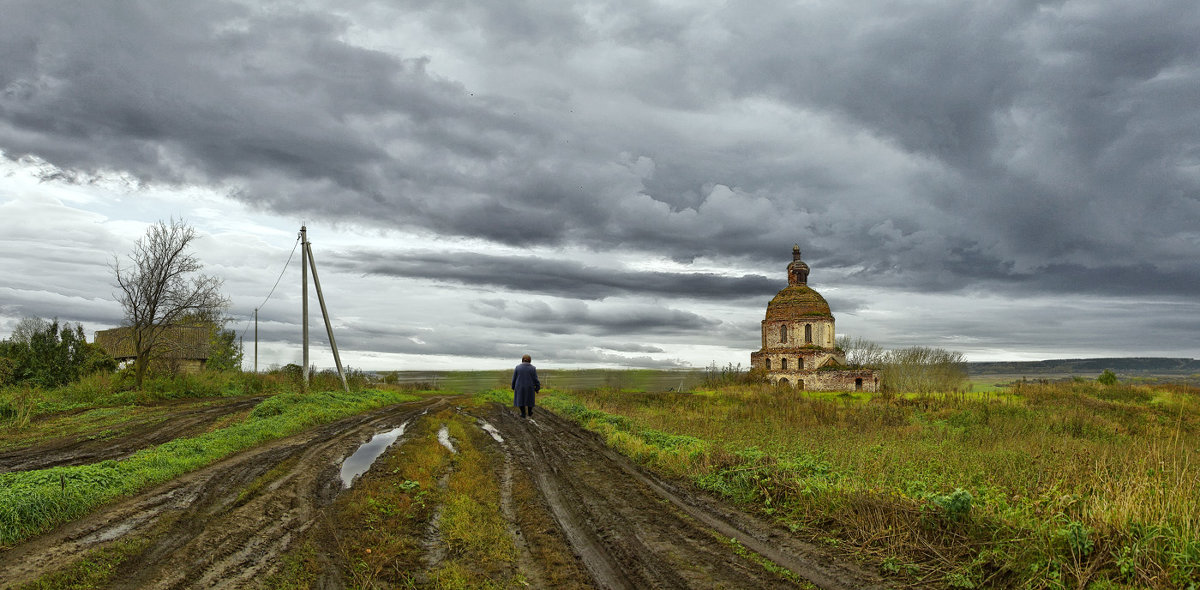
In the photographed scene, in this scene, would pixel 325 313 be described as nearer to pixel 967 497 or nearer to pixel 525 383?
pixel 525 383

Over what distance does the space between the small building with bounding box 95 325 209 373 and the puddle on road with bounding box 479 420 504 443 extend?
24.5 m

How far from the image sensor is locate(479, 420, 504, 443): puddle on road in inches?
612

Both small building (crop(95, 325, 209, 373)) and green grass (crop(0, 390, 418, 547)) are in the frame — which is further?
small building (crop(95, 325, 209, 373))

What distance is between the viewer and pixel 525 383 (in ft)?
61.5

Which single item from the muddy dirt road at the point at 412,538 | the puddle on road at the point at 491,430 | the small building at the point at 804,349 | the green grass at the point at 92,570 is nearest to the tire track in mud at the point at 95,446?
the muddy dirt road at the point at 412,538

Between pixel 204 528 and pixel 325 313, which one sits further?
pixel 325 313

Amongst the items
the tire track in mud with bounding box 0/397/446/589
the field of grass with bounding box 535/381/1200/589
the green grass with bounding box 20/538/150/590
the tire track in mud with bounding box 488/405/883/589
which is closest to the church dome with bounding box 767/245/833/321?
the field of grass with bounding box 535/381/1200/589

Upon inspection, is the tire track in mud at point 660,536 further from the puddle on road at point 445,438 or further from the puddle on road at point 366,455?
the puddle on road at point 366,455

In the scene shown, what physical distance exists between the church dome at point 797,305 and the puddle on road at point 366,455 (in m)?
47.1

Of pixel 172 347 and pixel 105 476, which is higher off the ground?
pixel 172 347

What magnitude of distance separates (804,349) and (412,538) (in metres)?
53.1

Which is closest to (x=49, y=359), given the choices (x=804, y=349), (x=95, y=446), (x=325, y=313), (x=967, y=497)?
(x=325, y=313)

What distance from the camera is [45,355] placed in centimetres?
3316

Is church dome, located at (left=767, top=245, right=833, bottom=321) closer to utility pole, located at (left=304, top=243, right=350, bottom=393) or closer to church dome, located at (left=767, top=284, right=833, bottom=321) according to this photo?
church dome, located at (left=767, top=284, right=833, bottom=321)
